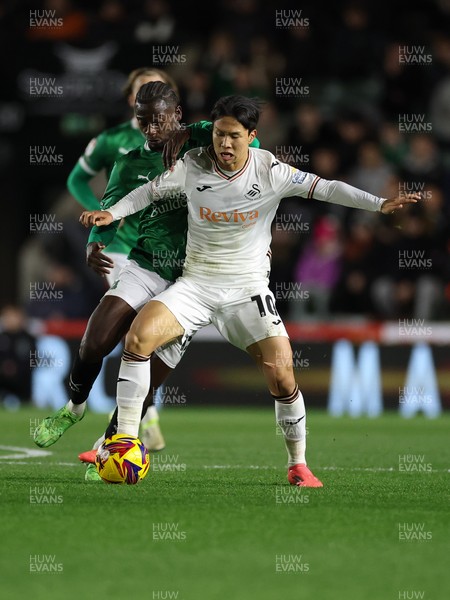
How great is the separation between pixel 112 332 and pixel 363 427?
5.56m

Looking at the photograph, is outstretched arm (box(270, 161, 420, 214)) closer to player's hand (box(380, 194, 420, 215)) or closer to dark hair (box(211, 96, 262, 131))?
player's hand (box(380, 194, 420, 215))

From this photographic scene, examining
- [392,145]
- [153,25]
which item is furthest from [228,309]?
[153,25]

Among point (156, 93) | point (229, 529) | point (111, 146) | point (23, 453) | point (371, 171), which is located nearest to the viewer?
point (229, 529)

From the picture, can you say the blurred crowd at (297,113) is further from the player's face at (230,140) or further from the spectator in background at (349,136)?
the player's face at (230,140)

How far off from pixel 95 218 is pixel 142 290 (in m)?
0.72

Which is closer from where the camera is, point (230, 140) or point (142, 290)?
point (230, 140)

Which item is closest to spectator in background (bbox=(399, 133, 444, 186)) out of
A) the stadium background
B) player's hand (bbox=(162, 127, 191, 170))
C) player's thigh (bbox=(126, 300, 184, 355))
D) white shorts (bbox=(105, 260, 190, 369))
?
the stadium background

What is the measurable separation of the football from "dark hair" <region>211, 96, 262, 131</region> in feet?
6.28

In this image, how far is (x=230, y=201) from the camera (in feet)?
23.9

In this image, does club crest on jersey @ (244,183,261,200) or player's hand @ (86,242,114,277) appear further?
player's hand @ (86,242,114,277)

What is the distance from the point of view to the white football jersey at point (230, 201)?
7281mm

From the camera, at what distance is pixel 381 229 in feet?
50.9

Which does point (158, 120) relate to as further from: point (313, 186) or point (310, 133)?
point (310, 133)

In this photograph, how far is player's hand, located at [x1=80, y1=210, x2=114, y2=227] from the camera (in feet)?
23.1
